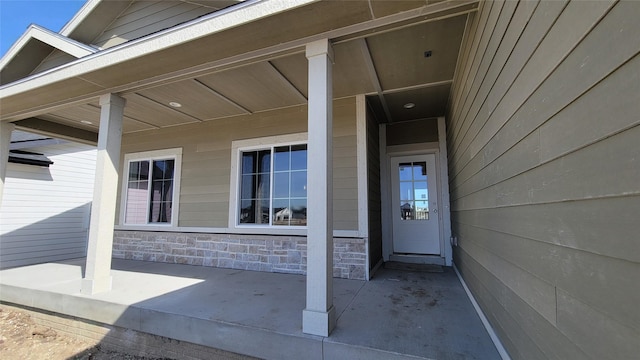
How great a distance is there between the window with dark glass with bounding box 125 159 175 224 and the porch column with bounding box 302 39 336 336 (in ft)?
13.8

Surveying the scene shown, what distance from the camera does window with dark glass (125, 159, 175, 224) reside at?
566cm

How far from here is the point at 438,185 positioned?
504 centimetres

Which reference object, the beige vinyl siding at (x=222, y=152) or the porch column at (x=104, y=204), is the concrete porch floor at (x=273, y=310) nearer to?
the porch column at (x=104, y=204)

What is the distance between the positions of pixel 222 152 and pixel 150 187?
6.14 feet

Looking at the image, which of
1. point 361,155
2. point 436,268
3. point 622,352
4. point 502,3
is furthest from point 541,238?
point 436,268

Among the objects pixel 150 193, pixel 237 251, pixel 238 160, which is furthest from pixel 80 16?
pixel 237 251

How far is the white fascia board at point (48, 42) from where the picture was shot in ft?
11.9

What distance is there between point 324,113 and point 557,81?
160 centimetres

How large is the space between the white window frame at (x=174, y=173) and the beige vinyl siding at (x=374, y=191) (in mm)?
3592

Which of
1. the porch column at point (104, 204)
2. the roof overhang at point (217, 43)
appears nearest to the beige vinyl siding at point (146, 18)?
the roof overhang at point (217, 43)

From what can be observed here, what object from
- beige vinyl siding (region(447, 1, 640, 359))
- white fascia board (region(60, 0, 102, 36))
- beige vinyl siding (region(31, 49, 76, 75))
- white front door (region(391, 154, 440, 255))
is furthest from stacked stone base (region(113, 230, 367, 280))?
white fascia board (region(60, 0, 102, 36))

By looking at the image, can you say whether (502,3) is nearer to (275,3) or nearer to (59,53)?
(275,3)

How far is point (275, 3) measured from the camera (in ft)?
7.47

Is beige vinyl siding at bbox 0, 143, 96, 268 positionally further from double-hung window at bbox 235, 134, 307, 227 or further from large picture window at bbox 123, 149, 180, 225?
double-hung window at bbox 235, 134, 307, 227
